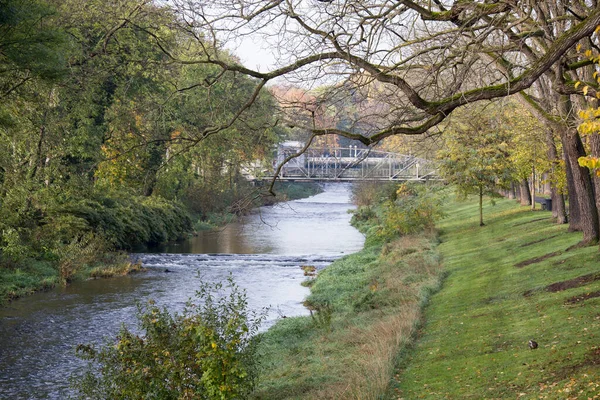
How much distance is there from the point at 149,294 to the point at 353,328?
10.3 meters

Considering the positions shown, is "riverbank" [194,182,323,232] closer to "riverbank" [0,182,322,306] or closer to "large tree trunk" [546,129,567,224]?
"riverbank" [0,182,322,306]

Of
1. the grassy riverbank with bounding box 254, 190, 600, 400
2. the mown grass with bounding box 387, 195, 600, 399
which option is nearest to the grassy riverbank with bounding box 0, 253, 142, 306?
the grassy riverbank with bounding box 254, 190, 600, 400

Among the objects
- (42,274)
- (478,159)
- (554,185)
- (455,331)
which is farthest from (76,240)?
(478,159)

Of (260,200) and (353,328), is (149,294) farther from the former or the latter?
(260,200)

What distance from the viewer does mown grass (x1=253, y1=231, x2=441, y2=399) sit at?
1195 centimetres

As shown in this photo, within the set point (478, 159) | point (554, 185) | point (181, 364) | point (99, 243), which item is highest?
point (478, 159)

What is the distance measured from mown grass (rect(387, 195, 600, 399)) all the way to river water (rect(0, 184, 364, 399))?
3.75 metres

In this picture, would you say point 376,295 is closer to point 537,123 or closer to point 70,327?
point 70,327

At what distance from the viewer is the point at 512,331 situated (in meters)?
13.2

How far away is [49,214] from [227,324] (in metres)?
22.0

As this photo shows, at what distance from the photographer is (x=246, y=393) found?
11039 mm

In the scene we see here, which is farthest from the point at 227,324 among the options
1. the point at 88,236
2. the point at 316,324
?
the point at 88,236

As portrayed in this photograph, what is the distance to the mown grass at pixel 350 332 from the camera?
11.9m

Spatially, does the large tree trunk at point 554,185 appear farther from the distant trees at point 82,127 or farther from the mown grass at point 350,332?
the distant trees at point 82,127
